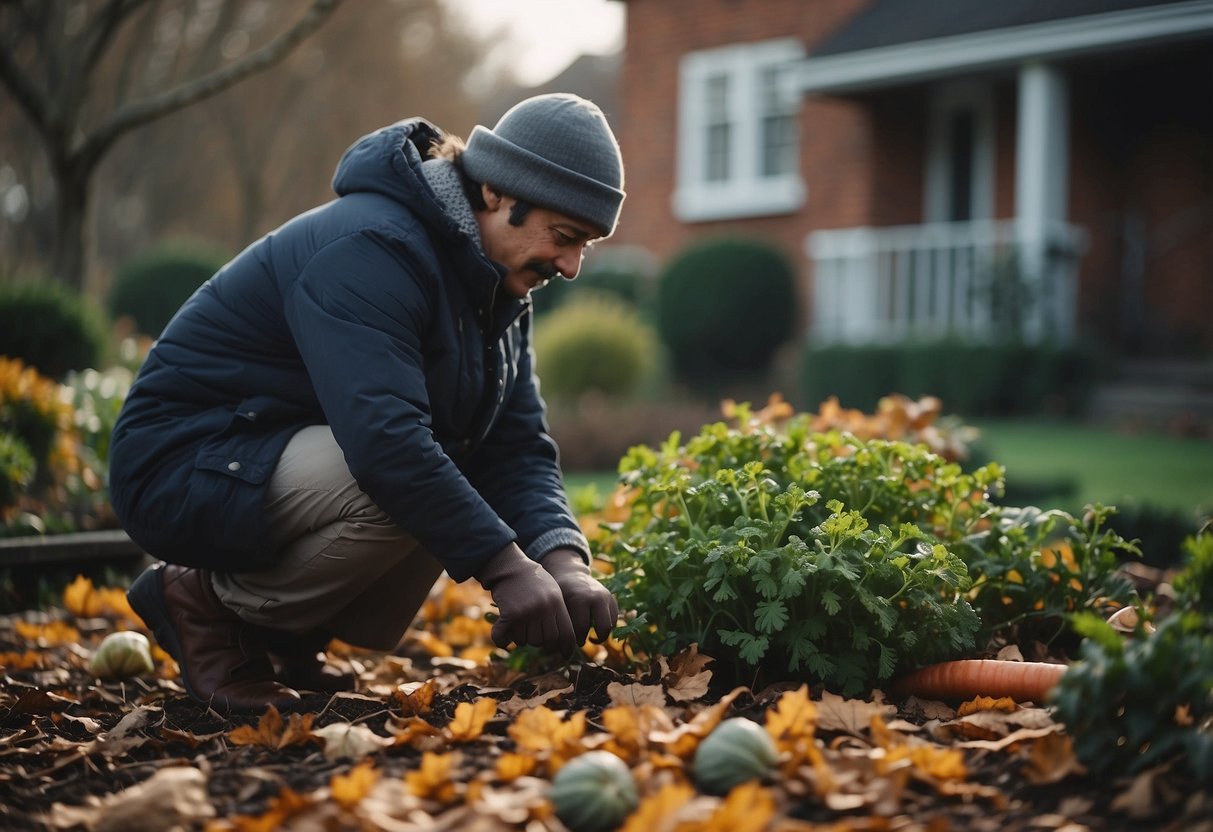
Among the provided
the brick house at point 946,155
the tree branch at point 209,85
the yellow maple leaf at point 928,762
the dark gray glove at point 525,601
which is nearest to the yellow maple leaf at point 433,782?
the dark gray glove at point 525,601

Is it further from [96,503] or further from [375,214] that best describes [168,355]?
[96,503]

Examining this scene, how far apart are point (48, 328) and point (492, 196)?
462 cm

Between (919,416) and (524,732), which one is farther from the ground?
(919,416)

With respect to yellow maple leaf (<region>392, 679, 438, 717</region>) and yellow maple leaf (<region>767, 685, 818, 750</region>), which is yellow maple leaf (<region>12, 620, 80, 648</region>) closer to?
yellow maple leaf (<region>392, 679, 438, 717</region>)

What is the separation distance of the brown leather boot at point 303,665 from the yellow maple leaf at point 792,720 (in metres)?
1.29

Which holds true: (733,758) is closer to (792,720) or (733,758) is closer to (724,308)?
(792,720)

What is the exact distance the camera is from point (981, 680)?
235cm

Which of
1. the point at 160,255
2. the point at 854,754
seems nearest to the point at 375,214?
the point at 854,754

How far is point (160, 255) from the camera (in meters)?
13.8

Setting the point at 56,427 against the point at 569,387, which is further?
the point at 569,387

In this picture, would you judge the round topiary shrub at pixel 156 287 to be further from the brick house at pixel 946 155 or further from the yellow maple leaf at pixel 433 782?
the yellow maple leaf at pixel 433 782

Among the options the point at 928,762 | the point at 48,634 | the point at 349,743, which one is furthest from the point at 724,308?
the point at 928,762

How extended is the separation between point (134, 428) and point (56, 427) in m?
2.31

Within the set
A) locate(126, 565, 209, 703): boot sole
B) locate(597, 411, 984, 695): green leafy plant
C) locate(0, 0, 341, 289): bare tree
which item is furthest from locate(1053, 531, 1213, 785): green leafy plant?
locate(0, 0, 341, 289): bare tree
